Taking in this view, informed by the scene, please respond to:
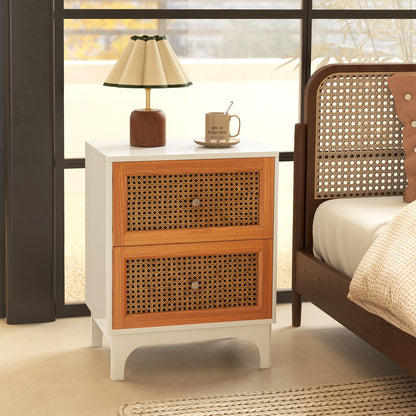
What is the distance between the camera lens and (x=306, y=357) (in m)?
2.74

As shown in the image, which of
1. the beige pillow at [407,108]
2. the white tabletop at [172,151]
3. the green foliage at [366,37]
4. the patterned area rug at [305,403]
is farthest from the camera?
the green foliage at [366,37]

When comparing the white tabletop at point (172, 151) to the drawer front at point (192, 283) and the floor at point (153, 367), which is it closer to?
the drawer front at point (192, 283)

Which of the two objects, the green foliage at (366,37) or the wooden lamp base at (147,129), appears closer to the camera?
the wooden lamp base at (147,129)

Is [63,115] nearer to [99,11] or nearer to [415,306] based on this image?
[99,11]

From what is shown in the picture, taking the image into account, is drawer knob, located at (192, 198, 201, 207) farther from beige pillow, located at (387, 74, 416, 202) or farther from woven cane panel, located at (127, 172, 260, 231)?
beige pillow, located at (387, 74, 416, 202)

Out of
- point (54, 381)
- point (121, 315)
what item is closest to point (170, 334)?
point (121, 315)

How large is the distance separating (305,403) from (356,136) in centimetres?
102

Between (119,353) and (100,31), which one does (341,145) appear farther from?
(119,353)

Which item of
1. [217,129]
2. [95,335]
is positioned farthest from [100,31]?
[95,335]

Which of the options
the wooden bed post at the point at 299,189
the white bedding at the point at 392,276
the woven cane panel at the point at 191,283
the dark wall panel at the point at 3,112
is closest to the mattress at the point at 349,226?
the wooden bed post at the point at 299,189

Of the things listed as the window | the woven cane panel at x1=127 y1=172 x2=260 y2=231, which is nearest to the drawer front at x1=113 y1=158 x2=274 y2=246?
the woven cane panel at x1=127 y1=172 x2=260 y2=231

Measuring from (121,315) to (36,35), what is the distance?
3.29 ft

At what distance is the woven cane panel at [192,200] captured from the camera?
249cm

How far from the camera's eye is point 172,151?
2549 mm
